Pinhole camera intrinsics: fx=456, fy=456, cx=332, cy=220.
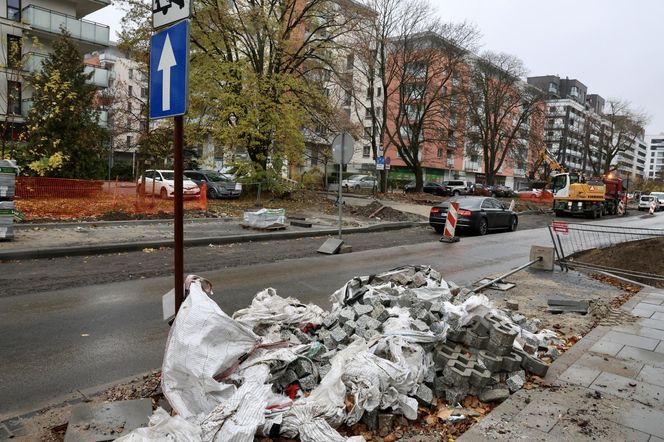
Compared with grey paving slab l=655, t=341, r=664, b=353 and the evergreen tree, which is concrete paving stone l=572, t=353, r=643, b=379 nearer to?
grey paving slab l=655, t=341, r=664, b=353

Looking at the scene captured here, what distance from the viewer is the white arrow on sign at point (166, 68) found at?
11.6 feet

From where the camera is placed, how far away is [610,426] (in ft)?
11.0

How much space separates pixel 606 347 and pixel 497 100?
143ft

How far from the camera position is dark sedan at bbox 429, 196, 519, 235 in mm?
17406

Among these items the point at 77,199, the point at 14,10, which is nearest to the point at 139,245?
the point at 77,199

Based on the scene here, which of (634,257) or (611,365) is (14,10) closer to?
(634,257)

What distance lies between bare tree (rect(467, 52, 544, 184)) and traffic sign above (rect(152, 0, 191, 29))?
40.6 meters

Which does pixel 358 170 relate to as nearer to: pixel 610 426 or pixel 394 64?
pixel 394 64

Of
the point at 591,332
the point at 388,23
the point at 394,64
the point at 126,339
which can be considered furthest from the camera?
the point at 394,64

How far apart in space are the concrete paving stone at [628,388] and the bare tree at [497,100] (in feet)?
131

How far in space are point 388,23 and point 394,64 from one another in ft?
10.4

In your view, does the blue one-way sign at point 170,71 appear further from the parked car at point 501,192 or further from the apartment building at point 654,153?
the apartment building at point 654,153

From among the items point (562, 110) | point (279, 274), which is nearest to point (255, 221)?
point (279, 274)

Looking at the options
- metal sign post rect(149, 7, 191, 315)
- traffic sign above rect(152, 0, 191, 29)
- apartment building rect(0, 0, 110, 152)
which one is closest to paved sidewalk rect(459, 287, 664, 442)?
metal sign post rect(149, 7, 191, 315)
